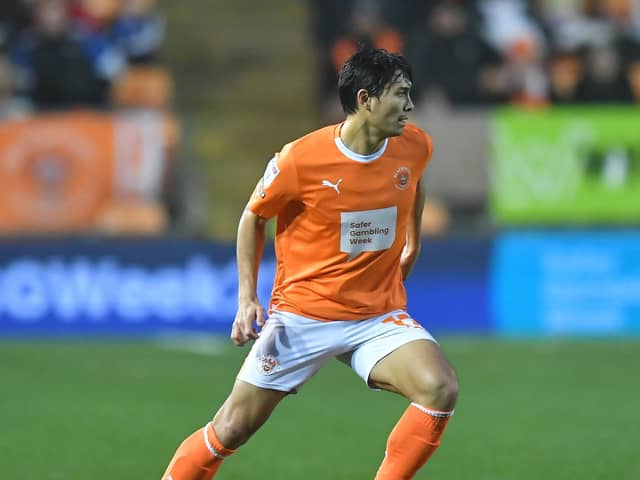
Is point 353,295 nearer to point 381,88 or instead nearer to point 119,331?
point 381,88

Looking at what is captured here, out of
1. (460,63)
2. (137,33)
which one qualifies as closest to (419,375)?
(460,63)

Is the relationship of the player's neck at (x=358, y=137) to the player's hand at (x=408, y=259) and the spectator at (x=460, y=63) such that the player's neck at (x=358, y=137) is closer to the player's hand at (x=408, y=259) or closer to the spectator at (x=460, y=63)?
the player's hand at (x=408, y=259)

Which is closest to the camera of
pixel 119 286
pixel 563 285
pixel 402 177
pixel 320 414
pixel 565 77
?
pixel 402 177

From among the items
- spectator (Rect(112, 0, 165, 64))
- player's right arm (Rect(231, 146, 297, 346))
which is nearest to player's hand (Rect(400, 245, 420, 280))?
player's right arm (Rect(231, 146, 297, 346))

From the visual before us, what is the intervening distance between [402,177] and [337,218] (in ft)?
1.11

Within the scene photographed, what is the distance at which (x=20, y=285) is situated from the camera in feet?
40.6

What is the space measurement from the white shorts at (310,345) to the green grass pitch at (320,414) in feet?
4.88

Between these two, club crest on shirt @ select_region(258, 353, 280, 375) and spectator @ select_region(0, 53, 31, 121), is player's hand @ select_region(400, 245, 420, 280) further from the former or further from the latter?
spectator @ select_region(0, 53, 31, 121)

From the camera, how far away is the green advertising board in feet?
42.3

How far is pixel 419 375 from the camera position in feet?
16.8

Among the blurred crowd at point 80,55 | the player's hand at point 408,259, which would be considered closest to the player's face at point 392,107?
the player's hand at point 408,259

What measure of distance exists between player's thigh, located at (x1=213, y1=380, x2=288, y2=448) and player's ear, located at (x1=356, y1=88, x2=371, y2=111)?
1.24 m

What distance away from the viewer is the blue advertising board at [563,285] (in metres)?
12.8

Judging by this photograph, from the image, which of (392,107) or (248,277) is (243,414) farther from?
(392,107)
